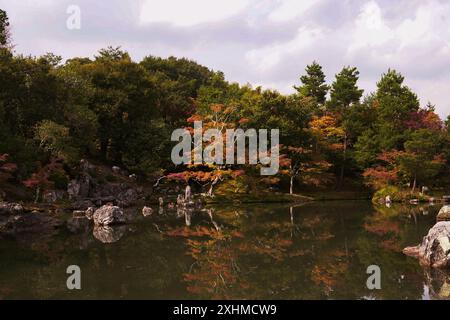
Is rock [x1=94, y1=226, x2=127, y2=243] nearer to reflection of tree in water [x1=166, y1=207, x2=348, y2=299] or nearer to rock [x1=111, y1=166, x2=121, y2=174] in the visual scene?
reflection of tree in water [x1=166, y1=207, x2=348, y2=299]

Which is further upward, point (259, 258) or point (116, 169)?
point (116, 169)

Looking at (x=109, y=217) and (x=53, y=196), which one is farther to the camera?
(x=53, y=196)

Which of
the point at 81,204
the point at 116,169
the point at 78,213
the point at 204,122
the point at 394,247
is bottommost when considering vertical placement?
the point at 394,247

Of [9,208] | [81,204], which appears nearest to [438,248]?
[9,208]

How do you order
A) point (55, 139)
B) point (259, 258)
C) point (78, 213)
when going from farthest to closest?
point (55, 139) < point (78, 213) < point (259, 258)

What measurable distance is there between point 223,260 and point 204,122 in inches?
857

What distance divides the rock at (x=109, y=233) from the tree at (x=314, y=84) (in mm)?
29797

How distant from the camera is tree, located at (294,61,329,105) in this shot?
44031mm

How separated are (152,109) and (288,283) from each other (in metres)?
26.9

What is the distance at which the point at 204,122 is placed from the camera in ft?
107

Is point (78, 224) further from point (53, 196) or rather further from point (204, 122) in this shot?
point (204, 122)

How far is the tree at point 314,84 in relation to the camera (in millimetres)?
44031

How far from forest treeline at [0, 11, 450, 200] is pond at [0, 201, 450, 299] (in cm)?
924
